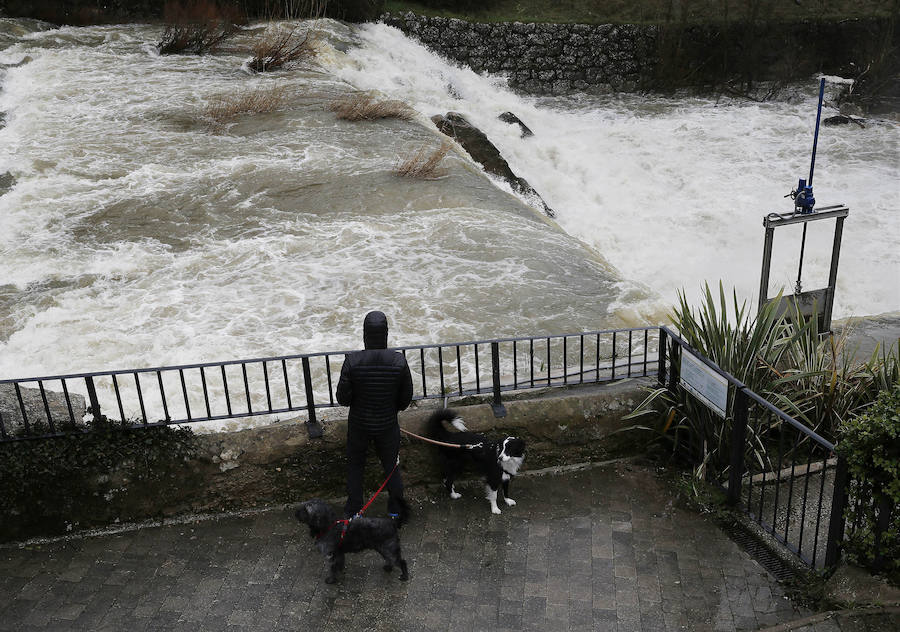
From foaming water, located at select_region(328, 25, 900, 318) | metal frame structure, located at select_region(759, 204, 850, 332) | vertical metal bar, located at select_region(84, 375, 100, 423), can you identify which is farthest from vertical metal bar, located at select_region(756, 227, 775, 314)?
vertical metal bar, located at select_region(84, 375, 100, 423)

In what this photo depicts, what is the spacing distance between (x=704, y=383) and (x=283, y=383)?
5.00 m

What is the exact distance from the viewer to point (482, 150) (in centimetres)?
1711

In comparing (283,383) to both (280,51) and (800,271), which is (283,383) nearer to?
(800,271)

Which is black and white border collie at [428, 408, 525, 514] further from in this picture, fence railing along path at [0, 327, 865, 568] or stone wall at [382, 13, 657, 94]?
stone wall at [382, 13, 657, 94]

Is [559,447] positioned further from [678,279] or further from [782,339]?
[678,279]

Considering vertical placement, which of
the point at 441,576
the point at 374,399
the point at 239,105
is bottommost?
the point at 441,576

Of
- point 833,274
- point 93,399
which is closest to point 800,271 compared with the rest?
point 833,274

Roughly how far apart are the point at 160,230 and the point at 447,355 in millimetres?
5702

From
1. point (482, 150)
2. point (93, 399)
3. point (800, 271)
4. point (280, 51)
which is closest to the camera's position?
point (93, 399)

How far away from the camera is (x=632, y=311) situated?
10617 millimetres

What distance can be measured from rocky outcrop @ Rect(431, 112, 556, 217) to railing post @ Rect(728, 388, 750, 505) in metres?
10.6

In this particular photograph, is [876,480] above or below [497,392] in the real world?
above

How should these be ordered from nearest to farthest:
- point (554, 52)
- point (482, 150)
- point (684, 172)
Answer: point (482, 150)
point (684, 172)
point (554, 52)

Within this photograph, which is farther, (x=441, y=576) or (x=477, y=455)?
(x=477, y=455)
